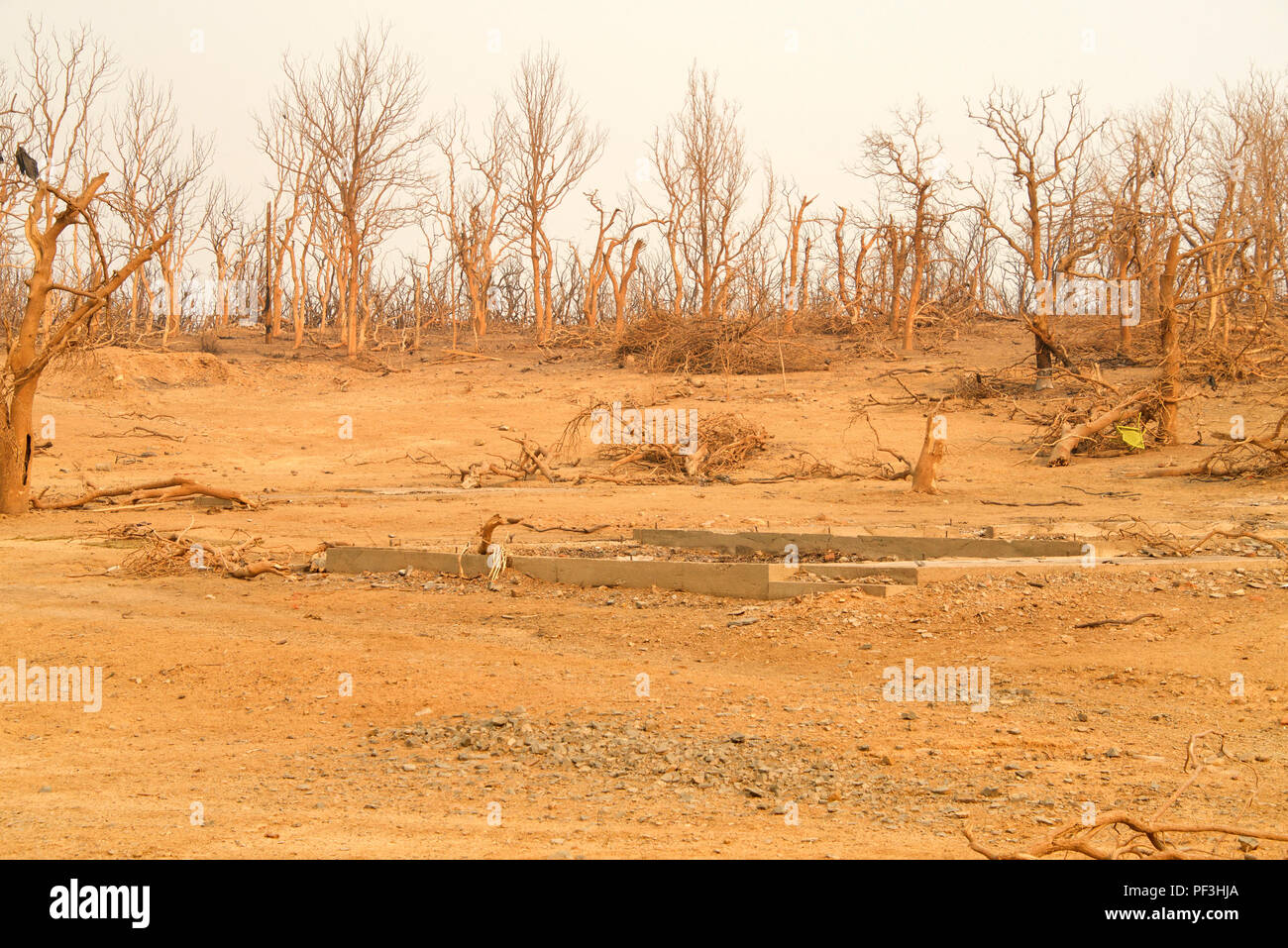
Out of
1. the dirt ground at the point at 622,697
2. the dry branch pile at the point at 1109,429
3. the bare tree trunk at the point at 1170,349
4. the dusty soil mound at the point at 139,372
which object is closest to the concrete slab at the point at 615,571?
the dirt ground at the point at 622,697

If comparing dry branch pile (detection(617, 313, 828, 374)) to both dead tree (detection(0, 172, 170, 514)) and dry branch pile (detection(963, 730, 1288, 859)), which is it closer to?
dead tree (detection(0, 172, 170, 514))

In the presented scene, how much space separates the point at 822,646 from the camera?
24.2ft

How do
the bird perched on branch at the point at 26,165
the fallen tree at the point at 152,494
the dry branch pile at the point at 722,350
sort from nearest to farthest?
the bird perched on branch at the point at 26,165 < the fallen tree at the point at 152,494 < the dry branch pile at the point at 722,350

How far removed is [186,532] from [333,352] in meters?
18.2

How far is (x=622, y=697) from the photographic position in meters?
6.34

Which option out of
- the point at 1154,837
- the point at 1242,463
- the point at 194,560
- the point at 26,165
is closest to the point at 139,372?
the point at 26,165

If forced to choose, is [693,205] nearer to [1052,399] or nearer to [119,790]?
[1052,399]

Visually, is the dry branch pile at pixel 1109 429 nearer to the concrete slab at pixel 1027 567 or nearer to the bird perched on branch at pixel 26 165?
the concrete slab at pixel 1027 567

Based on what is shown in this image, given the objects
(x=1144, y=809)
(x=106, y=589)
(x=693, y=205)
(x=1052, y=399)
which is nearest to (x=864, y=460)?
(x=1052, y=399)

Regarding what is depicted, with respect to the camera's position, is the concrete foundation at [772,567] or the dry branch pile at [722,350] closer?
the concrete foundation at [772,567]

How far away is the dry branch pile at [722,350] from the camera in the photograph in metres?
24.2

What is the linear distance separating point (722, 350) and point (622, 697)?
18390mm

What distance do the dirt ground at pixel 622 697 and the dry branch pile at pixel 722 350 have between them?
34.5 feet
